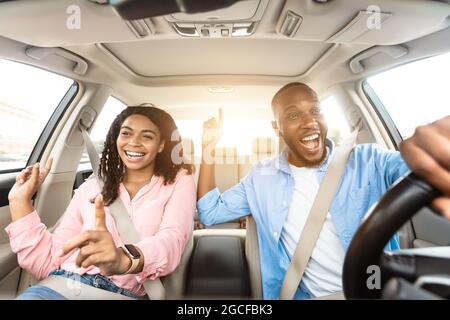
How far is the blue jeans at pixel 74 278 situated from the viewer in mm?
647

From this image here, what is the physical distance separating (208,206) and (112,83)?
0.50 m

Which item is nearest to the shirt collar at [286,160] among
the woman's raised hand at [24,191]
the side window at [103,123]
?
the side window at [103,123]

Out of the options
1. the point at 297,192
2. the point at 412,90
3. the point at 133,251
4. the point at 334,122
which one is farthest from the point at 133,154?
the point at 412,90

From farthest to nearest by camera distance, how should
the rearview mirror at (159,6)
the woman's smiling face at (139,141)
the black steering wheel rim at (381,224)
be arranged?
1. the woman's smiling face at (139,141)
2. the rearview mirror at (159,6)
3. the black steering wheel rim at (381,224)

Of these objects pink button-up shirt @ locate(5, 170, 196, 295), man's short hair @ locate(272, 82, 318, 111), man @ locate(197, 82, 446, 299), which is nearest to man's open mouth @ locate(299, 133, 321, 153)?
man @ locate(197, 82, 446, 299)

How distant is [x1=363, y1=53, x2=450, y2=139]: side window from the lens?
0.68m

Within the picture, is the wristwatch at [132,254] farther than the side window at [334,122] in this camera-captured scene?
No

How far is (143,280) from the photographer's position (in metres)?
0.71

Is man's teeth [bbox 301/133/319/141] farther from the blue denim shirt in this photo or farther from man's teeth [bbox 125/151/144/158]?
man's teeth [bbox 125/151/144/158]

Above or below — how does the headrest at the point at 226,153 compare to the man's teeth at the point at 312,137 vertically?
below

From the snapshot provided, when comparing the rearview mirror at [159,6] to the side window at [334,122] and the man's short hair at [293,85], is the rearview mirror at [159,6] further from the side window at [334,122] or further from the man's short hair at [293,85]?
the side window at [334,122]

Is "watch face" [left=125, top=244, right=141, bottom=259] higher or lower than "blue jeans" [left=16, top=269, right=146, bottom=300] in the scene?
higher

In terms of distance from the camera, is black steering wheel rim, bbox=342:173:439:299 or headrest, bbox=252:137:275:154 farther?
headrest, bbox=252:137:275:154

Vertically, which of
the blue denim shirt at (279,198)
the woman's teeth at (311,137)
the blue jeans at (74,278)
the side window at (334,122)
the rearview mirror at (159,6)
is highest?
the rearview mirror at (159,6)
